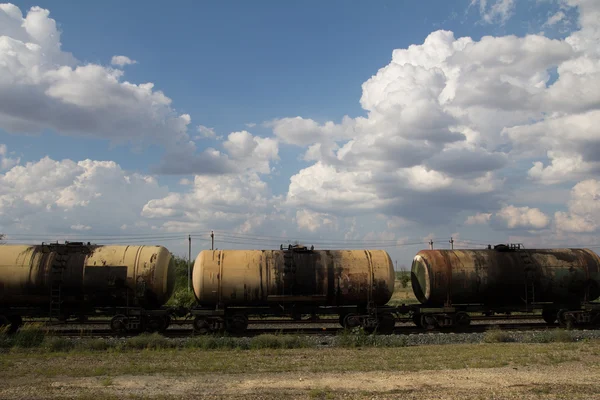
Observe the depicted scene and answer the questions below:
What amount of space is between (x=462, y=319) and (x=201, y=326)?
9580mm

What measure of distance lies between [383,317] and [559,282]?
7.06m

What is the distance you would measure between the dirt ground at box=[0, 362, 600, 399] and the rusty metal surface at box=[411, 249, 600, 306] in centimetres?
702

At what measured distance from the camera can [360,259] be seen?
1786cm

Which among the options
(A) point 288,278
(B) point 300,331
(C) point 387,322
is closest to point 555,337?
(C) point 387,322

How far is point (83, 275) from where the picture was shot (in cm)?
1727

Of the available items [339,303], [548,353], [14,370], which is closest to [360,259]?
[339,303]

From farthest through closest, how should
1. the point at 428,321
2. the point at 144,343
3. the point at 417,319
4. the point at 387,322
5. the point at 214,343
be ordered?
the point at 417,319 → the point at 428,321 → the point at 387,322 → the point at 214,343 → the point at 144,343

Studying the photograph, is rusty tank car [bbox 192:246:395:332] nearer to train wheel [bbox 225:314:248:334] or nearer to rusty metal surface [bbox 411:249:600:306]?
train wheel [bbox 225:314:248:334]

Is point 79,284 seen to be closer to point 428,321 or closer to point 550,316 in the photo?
point 428,321

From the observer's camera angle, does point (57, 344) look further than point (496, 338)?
No

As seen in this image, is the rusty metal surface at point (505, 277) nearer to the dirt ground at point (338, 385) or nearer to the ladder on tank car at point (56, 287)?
the dirt ground at point (338, 385)

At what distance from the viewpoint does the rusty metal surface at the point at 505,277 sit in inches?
717

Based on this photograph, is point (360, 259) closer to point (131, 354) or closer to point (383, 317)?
point (383, 317)

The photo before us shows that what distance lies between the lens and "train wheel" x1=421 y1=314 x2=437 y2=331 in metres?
18.0
